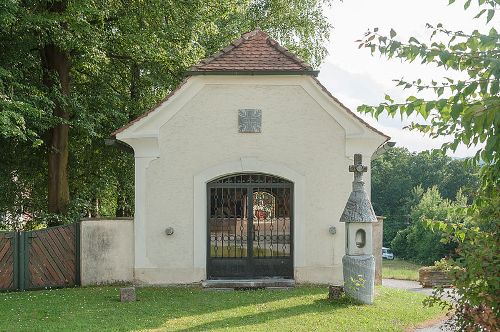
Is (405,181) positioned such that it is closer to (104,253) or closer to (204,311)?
(104,253)

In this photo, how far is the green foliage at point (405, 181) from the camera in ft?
262

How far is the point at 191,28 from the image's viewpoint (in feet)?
67.1

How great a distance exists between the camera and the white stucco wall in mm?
15195

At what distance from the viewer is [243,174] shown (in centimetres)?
1538

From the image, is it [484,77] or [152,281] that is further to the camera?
[152,281]

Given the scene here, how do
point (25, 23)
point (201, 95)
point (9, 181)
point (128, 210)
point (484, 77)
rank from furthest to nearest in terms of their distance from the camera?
point (128, 210) → point (9, 181) → point (25, 23) → point (201, 95) → point (484, 77)

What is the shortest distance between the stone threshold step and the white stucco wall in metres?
0.44

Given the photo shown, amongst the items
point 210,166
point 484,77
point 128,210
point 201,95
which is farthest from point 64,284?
point 484,77

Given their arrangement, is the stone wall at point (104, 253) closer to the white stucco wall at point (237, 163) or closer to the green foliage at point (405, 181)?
the white stucco wall at point (237, 163)

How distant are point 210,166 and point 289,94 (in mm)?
2476

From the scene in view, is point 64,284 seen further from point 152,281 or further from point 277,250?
point 277,250

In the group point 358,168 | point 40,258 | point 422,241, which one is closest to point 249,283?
point 358,168

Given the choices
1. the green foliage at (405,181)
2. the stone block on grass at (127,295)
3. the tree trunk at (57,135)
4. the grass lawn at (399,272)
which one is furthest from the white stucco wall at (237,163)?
the green foliage at (405,181)

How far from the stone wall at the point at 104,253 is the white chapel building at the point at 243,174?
1.78ft
